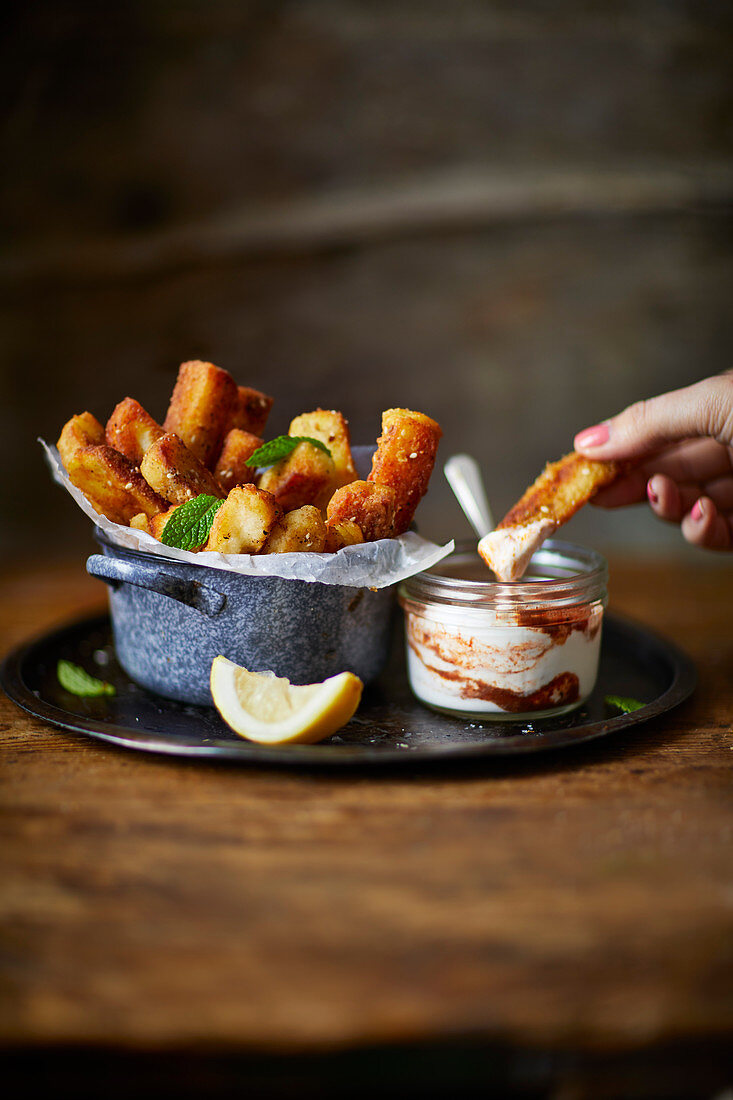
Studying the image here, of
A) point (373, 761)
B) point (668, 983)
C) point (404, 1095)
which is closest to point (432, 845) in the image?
point (373, 761)

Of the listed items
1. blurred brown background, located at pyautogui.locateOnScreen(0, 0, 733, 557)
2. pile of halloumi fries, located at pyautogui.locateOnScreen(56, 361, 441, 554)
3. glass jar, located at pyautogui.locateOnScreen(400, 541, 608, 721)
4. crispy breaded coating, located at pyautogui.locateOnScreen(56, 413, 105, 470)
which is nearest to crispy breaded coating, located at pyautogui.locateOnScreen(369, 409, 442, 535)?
pile of halloumi fries, located at pyautogui.locateOnScreen(56, 361, 441, 554)

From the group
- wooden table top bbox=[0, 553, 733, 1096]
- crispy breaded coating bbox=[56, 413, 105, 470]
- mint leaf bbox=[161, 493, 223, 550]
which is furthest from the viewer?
crispy breaded coating bbox=[56, 413, 105, 470]

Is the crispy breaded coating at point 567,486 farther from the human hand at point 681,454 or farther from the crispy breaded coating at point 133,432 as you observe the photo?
the crispy breaded coating at point 133,432

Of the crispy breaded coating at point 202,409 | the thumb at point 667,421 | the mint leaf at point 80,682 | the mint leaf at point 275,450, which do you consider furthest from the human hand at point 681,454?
the mint leaf at point 80,682

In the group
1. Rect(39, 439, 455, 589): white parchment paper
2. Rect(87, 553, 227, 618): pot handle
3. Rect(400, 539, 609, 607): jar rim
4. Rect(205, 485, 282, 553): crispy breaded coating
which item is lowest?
Rect(87, 553, 227, 618): pot handle

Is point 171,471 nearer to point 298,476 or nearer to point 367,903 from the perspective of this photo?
point 298,476

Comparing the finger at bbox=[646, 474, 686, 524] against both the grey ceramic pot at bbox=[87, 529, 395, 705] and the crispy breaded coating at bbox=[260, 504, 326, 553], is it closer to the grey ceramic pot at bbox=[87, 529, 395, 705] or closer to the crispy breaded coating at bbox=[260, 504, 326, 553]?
the grey ceramic pot at bbox=[87, 529, 395, 705]
